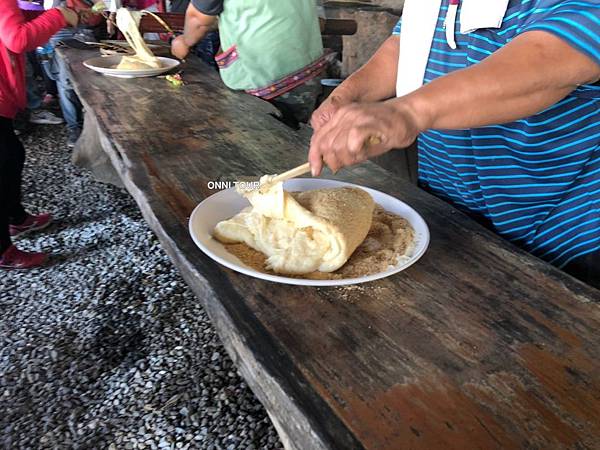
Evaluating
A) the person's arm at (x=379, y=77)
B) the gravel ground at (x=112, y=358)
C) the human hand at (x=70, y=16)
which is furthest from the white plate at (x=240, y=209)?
the human hand at (x=70, y=16)

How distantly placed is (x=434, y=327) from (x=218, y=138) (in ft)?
4.23

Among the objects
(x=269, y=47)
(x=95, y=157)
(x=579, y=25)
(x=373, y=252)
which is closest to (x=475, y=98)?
(x=579, y=25)

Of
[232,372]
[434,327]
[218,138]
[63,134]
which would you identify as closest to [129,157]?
[218,138]

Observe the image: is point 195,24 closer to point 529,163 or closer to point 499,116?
point 529,163

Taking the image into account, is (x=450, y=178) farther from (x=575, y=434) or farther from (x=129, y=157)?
(x=129, y=157)

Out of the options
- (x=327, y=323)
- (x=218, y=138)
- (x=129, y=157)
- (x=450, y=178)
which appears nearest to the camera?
(x=327, y=323)

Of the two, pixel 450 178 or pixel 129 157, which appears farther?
pixel 129 157

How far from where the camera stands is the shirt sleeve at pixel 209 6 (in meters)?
2.45

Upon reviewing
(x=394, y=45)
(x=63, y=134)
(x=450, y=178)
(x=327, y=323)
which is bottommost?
(x=63, y=134)

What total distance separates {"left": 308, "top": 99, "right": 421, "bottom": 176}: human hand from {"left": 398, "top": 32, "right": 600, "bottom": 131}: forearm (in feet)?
0.08

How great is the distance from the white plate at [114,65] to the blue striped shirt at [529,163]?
178 cm

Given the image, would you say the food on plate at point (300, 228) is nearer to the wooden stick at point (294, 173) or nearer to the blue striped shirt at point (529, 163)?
the wooden stick at point (294, 173)

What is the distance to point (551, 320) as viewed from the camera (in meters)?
1.00

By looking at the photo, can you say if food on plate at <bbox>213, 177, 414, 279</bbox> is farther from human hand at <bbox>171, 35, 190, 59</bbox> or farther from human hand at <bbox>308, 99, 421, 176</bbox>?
human hand at <bbox>171, 35, 190, 59</bbox>
